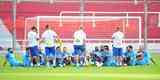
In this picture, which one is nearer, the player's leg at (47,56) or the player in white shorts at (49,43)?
the player in white shorts at (49,43)

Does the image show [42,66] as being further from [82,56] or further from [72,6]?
[72,6]

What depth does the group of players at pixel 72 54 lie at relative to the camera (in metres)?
22.2

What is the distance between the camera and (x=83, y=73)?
64.0 feet

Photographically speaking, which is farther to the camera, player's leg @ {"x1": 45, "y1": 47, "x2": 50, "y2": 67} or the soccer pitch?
player's leg @ {"x1": 45, "y1": 47, "x2": 50, "y2": 67}

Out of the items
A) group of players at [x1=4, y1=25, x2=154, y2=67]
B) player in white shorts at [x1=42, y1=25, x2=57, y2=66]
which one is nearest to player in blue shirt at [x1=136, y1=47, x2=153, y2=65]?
group of players at [x1=4, y1=25, x2=154, y2=67]

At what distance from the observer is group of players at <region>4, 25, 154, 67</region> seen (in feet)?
73.0

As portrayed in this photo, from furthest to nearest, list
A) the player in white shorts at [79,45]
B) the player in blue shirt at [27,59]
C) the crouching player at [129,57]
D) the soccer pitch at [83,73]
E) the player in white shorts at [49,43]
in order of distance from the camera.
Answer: the crouching player at [129,57] < the player in white shorts at [79,45] < the player in blue shirt at [27,59] < the player in white shorts at [49,43] < the soccer pitch at [83,73]

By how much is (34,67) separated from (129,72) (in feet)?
11.3

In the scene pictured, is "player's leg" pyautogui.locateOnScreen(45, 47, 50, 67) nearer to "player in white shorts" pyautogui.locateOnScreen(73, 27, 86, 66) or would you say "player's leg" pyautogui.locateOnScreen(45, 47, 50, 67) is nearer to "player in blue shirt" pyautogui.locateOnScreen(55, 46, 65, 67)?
"player in blue shirt" pyautogui.locateOnScreen(55, 46, 65, 67)

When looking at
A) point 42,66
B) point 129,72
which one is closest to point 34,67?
point 42,66

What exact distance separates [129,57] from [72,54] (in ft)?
6.08

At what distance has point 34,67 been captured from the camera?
22125 mm

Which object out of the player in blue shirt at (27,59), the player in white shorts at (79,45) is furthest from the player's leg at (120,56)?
the player in blue shirt at (27,59)

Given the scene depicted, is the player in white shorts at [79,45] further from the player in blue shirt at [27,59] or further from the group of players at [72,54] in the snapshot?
the player in blue shirt at [27,59]
